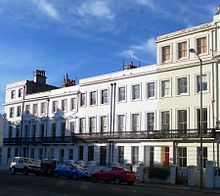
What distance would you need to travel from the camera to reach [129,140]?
145 ft

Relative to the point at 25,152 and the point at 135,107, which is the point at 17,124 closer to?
the point at 25,152

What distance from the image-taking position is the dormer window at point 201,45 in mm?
39500

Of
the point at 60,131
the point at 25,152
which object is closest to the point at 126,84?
the point at 60,131

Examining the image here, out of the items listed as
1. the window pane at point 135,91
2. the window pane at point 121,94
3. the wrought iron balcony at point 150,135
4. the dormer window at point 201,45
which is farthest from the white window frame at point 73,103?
the dormer window at point 201,45

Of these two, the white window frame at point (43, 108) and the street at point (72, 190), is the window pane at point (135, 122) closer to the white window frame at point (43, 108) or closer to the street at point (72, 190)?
the street at point (72, 190)

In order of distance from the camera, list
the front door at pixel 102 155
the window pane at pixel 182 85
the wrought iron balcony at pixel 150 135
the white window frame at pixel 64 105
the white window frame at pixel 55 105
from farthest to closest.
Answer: the white window frame at pixel 55 105 < the white window frame at pixel 64 105 < the front door at pixel 102 155 < the window pane at pixel 182 85 < the wrought iron balcony at pixel 150 135

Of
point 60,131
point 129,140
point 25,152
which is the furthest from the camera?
point 25,152

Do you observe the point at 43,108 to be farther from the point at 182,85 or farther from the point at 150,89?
the point at 182,85

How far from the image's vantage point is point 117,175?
33500mm

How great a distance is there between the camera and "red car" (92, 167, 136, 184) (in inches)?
1308

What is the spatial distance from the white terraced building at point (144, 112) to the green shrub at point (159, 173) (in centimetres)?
278

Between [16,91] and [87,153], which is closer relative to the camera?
[87,153]

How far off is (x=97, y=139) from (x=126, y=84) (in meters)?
6.90

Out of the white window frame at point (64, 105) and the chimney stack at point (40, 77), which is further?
the chimney stack at point (40, 77)
